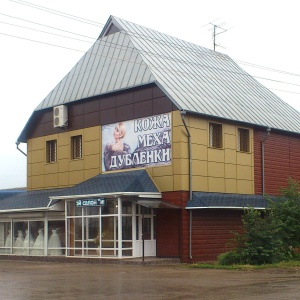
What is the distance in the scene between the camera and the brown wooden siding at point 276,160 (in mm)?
33703

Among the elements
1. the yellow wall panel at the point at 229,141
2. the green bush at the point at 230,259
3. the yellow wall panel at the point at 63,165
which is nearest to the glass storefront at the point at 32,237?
the yellow wall panel at the point at 63,165

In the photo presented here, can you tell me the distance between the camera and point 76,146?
35812mm

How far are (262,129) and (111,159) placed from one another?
8.16 m

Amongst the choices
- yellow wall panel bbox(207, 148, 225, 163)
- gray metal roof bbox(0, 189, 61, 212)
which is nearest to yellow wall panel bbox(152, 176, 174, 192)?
yellow wall panel bbox(207, 148, 225, 163)

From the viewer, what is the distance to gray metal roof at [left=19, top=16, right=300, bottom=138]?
31500 millimetres

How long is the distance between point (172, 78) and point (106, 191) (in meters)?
6.59

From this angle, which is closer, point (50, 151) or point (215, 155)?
point (215, 155)

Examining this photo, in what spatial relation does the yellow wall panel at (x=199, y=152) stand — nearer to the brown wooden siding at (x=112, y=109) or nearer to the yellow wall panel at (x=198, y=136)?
the yellow wall panel at (x=198, y=136)

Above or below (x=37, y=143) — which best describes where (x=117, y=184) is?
below

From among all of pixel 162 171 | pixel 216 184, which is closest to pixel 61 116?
pixel 162 171

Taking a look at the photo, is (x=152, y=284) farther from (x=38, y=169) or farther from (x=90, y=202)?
(x=38, y=169)

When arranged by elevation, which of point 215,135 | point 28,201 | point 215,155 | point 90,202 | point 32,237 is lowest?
point 32,237

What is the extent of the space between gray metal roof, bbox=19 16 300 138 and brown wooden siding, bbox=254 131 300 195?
74cm

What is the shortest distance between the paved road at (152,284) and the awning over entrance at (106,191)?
4.51 metres
